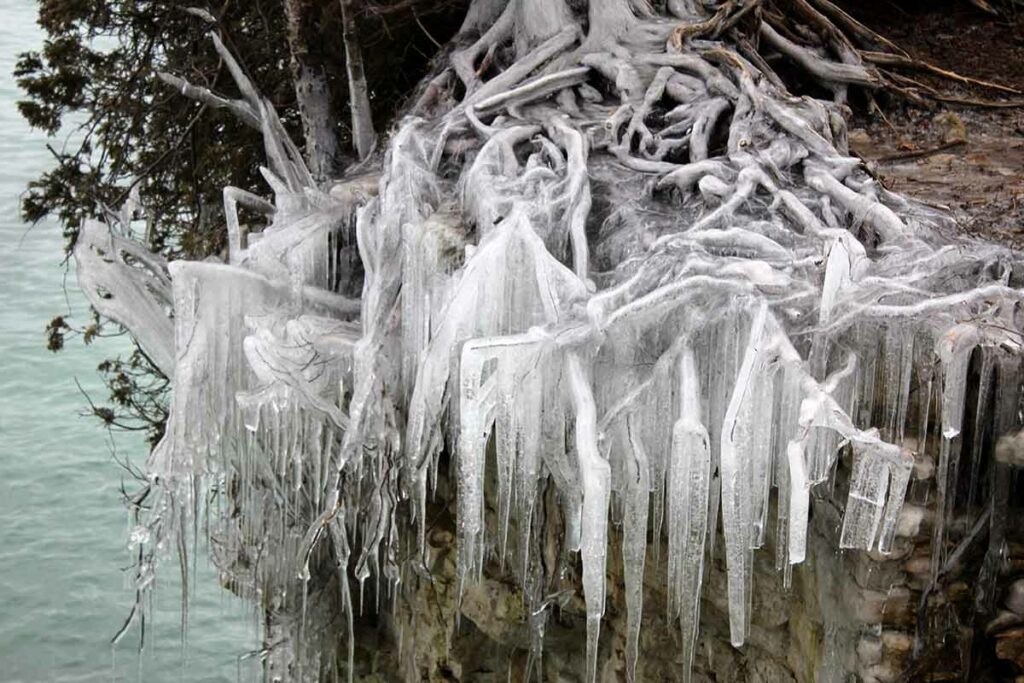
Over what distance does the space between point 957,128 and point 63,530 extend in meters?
8.70

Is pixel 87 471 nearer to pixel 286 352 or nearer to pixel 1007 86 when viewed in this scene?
pixel 286 352

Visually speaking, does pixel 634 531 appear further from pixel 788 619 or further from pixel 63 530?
pixel 63 530

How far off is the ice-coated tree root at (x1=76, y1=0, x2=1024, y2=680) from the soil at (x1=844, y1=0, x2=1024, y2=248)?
1.07ft

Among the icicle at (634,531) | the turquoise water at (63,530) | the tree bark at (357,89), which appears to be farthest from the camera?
the turquoise water at (63,530)

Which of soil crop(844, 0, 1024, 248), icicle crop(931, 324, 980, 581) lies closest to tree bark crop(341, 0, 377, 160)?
soil crop(844, 0, 1024, 248)

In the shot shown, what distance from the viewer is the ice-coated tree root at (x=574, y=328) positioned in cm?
582

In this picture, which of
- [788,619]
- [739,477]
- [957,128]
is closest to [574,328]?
[739,477]

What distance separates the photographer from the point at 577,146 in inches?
295

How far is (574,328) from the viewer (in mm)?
6152

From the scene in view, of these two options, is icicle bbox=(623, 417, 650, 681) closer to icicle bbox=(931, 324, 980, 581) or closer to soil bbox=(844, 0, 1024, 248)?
icicle bbox=(931, 324, 980, 581)

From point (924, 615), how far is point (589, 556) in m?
1.25

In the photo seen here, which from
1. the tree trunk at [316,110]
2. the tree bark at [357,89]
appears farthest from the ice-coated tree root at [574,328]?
the tree trunk at [316,110]

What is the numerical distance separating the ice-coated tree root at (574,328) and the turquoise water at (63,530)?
97.9 inches

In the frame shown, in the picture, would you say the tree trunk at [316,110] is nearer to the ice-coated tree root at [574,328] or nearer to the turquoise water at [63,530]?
the ice-coated tree root at [574,328]
